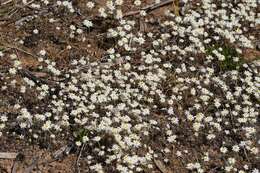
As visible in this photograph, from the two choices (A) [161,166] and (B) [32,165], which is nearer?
(B) [32,165]

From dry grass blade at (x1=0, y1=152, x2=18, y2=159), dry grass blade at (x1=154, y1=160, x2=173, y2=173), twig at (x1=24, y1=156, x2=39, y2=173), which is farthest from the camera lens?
dry grass blade at (x1=154, y1=160, x2=173, y2=173)

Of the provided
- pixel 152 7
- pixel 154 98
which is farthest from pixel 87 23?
pixel 154 98

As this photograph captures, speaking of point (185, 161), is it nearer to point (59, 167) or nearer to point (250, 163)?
point (250, 163)

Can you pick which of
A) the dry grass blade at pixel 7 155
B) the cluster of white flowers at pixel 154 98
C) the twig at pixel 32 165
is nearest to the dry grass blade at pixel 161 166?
the cluster of white flowers at pixel 154 98

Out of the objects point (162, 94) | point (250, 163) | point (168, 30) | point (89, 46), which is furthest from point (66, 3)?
point (250, 163)

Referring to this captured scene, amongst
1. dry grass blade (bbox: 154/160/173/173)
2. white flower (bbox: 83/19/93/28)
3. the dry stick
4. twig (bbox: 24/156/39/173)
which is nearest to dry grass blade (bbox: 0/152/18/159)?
twig (bbox: 24/156/39/173)

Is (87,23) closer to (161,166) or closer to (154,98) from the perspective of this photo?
(154,98)

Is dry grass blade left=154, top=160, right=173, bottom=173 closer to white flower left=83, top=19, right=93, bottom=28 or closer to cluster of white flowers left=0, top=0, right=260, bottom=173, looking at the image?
cluster of white flowers left=0, top=0, right=260, bottom=173

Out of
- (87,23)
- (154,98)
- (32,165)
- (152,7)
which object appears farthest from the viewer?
(152,7)

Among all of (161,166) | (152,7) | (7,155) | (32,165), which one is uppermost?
(152,7)
